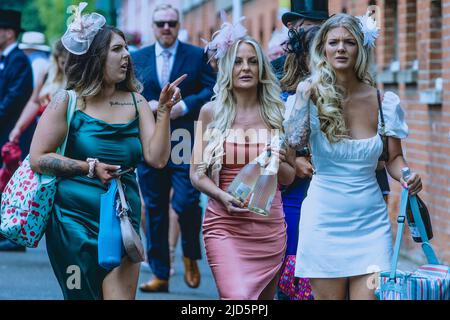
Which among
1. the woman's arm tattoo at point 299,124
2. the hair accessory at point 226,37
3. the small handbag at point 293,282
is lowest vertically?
the small handbag at point 293,282

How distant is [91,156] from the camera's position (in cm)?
780

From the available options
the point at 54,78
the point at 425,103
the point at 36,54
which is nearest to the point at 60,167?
the point at 54,78

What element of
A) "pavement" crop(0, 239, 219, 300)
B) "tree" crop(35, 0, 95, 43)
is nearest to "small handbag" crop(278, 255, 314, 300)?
"pavement" crop(0, 239, 219, 300)

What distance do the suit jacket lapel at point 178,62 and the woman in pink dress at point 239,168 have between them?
3.82 meters

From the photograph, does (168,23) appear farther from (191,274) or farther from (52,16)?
(52,16)

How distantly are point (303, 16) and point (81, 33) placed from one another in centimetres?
232

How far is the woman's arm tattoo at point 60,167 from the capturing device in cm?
771

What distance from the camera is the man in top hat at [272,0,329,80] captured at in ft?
32.0

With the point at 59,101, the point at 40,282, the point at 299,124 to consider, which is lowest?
the point at 40,282

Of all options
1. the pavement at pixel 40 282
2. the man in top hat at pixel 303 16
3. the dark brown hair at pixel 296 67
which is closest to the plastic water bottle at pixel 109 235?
the dark brown hair at pixel 296 67

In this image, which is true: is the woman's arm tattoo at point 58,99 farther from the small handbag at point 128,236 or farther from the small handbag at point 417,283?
the small handbag at point 417,283

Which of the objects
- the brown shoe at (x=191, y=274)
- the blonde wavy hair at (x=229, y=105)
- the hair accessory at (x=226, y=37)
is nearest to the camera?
the blonde wavy hair at (x=229, y=105)

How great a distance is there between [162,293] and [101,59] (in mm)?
4617

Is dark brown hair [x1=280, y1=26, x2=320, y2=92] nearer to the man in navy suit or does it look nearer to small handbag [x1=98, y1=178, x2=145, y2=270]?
small handbag [x1=98, y1=178, x2=145, y2=270]
